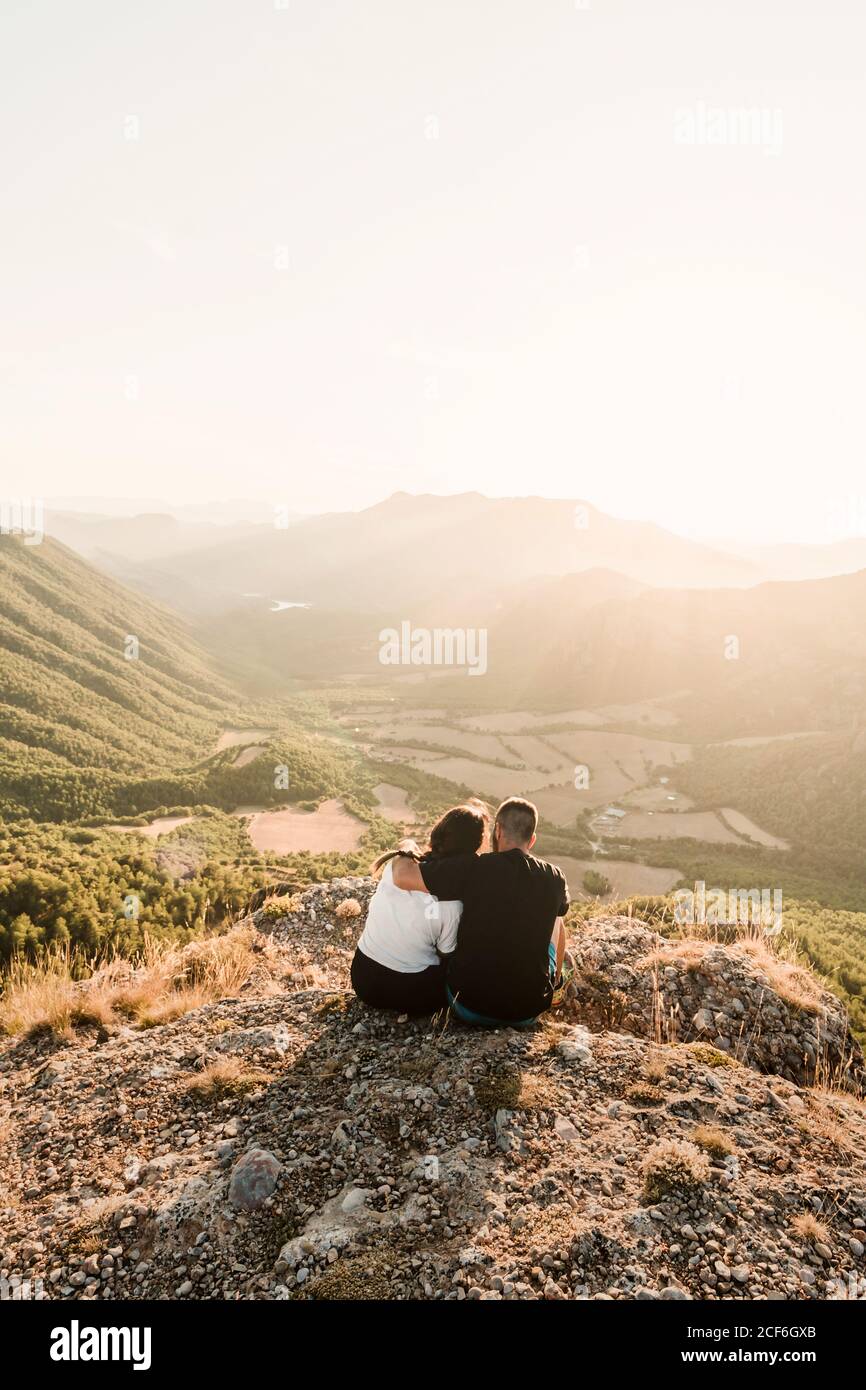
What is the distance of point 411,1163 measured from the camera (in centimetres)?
381

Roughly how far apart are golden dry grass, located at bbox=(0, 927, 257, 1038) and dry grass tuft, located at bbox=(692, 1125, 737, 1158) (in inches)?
185

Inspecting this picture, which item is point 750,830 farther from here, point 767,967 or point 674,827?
point 767,967

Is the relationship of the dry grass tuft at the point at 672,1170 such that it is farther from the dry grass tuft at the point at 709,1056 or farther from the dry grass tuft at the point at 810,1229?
the dry grass tuft at the point at 709,1056

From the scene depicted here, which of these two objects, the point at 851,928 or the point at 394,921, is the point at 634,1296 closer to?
the point at 394,921

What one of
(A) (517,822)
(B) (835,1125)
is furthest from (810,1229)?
(A) (517,822)

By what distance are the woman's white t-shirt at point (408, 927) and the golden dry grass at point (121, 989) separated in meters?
2.37

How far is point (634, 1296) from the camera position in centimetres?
290

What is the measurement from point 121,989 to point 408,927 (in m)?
3.48

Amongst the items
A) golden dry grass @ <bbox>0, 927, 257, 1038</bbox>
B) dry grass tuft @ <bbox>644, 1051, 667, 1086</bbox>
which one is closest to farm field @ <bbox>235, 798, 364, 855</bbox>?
golden dry grass @ <bbox>0, 927, 257, 1038</bbox>

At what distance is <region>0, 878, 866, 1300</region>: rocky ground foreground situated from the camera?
3.04 m

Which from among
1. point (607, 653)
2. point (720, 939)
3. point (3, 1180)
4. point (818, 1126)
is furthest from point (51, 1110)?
point (607, 653)

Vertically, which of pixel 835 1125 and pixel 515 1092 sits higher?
pixel 515 1092

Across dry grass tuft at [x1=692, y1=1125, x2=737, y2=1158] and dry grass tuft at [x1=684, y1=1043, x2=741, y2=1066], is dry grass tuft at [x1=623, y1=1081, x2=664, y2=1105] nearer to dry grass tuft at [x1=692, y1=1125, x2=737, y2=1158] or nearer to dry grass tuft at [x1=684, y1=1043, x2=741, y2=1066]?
dry grass tuft at [x1=692, y1=1125, x2=737, y2=1158]

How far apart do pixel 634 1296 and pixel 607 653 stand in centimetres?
8924
